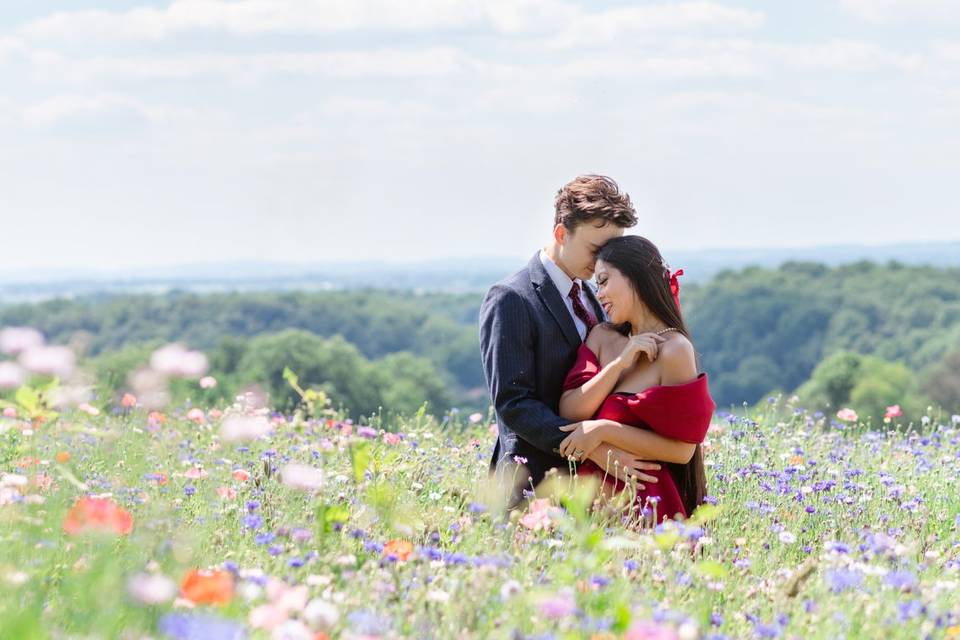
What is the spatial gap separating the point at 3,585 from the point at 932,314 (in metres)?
87.8

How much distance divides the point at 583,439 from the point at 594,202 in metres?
0.93

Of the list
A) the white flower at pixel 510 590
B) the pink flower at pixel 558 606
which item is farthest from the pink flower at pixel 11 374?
the pink flower at pixel 558 606

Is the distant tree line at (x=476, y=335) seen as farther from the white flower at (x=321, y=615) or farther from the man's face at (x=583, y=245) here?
the white flower at (x=321, y=615)

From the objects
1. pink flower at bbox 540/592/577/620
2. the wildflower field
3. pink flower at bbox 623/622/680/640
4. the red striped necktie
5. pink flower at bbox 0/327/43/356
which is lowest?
the wildflower field

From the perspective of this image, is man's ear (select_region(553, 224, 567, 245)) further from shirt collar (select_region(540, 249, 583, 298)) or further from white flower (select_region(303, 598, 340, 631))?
white flower (select_region(303, 598, 340, 631))

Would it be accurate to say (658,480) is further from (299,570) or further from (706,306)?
(706,306)

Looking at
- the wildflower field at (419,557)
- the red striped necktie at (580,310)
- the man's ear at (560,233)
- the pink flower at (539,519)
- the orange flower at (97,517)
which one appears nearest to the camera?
the wildflower field at (419,557)

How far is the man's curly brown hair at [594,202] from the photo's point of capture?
15.2 feet

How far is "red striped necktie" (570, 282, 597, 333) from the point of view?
4958 mm

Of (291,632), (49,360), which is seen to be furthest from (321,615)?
(49,360)

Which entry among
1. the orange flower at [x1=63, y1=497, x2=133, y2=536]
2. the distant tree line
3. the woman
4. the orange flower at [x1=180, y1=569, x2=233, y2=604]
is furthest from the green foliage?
the orange flower at [x1=180, y1=569, x2=233, y2=604]

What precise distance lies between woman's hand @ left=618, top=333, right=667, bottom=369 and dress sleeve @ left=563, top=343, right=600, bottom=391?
0.21 meters

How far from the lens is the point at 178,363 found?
295 cm

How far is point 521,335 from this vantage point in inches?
188
